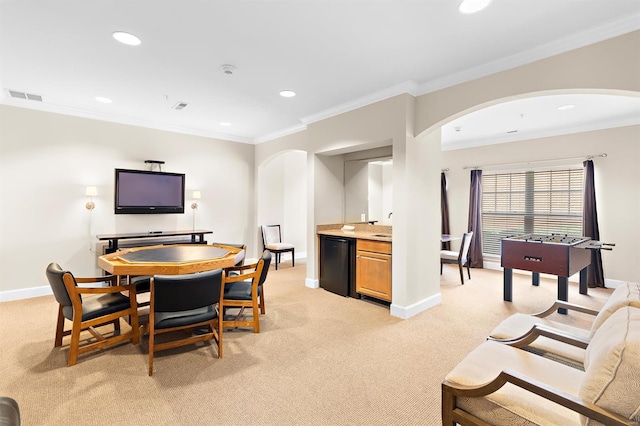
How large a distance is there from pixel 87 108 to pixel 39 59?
1.63 meters

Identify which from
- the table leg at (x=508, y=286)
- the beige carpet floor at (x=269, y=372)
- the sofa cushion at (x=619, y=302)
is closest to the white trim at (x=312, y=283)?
the beige carpet floor at (x=269, y=372)

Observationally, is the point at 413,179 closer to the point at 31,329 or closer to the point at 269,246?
the point at 269,246

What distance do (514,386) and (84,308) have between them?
3153 millimetres

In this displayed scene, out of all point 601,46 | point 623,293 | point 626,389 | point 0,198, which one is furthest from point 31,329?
point 601,46

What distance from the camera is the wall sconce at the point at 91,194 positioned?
4.45 meters

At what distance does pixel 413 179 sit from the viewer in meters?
3.61

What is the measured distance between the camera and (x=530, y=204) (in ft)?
19.6

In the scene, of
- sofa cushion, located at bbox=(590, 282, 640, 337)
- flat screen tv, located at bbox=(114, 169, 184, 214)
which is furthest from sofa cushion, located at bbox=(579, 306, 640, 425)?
flat screen tv, located at bbox=(114, 169, 184, 214)

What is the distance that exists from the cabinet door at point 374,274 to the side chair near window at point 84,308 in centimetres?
262

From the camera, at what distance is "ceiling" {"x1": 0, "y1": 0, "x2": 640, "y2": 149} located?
219 centimetres

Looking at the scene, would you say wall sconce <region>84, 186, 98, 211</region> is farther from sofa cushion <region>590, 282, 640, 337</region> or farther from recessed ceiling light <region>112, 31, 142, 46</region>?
sofa cushion <region>590, 282, 640, 337</region>

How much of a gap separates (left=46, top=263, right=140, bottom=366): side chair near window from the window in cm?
652

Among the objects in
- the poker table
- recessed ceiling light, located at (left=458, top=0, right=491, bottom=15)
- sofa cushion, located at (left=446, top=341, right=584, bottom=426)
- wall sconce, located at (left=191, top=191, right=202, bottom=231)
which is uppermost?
recessed ceiling light, located at (left=458, top=0, right=491, bottom=15)

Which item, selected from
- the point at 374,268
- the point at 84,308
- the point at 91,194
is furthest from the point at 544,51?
the point at 91,194
